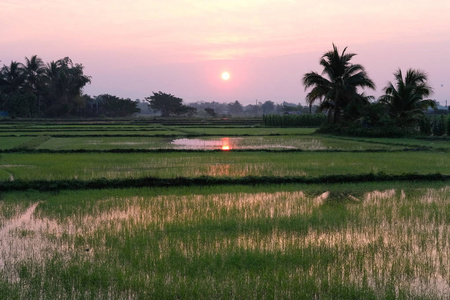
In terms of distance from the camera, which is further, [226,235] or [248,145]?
[248,145]

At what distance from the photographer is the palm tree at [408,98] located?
19.5m

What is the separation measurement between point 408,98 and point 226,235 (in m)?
17.3

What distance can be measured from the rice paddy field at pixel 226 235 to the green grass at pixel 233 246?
0.04ft

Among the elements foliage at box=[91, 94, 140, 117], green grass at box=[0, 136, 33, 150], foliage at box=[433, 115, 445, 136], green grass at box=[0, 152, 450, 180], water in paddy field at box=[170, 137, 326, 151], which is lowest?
green grass at box=[0, 152, 450, 180]

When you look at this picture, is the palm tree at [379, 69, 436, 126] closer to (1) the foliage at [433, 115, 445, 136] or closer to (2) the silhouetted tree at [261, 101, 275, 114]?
(1) the foliage at [433, 115, 445, 136]

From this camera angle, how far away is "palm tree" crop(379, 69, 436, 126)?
64.0 feet

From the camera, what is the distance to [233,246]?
4227mm

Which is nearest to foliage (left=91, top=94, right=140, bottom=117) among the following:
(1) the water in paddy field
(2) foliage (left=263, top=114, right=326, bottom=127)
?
(2) foliage (left=263, top=114, right=326, bottom=127)

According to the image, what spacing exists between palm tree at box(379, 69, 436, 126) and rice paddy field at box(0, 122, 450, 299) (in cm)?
1118

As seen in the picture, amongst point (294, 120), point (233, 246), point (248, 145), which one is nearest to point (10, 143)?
point (248, 145)

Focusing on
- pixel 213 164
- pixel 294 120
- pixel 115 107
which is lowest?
pixel 213 164

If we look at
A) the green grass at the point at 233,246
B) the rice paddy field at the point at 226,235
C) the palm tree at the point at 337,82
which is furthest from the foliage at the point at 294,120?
the green grass at the point at 233,246

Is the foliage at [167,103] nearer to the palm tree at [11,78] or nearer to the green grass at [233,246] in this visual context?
the palm tree at [11,78]

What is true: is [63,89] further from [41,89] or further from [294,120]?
[294,120]
